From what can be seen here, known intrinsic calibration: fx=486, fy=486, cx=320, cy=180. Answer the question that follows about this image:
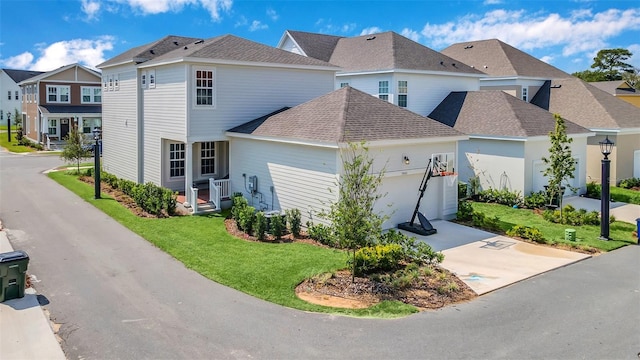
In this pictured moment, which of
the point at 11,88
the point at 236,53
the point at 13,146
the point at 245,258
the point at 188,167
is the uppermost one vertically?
the point at 11,88

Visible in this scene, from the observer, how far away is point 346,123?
1622 cm

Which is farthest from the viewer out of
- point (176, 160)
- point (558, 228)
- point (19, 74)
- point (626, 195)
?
point (19, 74)

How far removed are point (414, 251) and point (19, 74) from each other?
7360 centimetres

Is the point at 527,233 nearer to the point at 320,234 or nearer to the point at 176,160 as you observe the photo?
the point at 320,234

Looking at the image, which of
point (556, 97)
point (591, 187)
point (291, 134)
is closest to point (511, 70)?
point (556, 97)

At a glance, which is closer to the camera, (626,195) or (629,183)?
(626,195)

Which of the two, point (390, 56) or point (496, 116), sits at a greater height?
point (390, 56)

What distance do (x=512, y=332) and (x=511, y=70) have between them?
26.1 meters

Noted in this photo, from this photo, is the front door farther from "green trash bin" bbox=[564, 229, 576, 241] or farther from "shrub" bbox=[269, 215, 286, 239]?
"green trash bin" bbox=[564, 229, 576, 241]

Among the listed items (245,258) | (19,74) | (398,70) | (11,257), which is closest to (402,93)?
(398,70)

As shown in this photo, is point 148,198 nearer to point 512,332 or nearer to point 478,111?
point 512,332

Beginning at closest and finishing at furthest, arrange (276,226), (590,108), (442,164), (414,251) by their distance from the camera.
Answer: (414,251)
(276,226)
(442,164)
(590,108)

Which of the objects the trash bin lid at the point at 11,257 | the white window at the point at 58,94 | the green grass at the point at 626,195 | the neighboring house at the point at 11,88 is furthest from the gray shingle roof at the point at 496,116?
the neighboring house at the point at 11,88

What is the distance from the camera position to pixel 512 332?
351 inches
